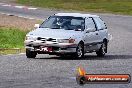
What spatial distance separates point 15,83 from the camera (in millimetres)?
12008

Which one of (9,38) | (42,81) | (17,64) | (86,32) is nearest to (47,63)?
(17,64)

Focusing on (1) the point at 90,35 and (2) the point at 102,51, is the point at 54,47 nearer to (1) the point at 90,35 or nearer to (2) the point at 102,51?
(1) the point at 90,35

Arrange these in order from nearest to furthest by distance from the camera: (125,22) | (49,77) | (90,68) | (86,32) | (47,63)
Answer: (49,77)
(90,68)
(47,63)
(86,32)
(125,22)

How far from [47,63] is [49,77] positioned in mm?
3891

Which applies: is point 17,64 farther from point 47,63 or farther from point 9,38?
point 9,38

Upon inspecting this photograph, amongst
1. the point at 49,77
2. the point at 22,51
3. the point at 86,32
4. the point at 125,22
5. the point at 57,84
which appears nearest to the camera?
the point at 57,84

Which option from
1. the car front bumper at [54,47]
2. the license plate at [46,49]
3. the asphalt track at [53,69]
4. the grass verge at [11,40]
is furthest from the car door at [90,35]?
the grass verge at [11,40]

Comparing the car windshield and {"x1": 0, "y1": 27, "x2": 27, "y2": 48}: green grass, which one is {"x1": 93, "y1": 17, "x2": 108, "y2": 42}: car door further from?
{"x1": 0, "y1": 27, "x2": 27, "y2": 48}: green grass

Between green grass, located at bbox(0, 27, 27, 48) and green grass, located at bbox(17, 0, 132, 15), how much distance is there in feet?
96.1

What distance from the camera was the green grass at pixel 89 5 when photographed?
59312 mm

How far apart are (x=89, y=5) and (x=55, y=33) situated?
45.3m

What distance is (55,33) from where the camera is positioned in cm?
1891

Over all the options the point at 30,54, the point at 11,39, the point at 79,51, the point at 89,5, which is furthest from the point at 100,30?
the point at 89,5

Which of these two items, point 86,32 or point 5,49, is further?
point 5,49
